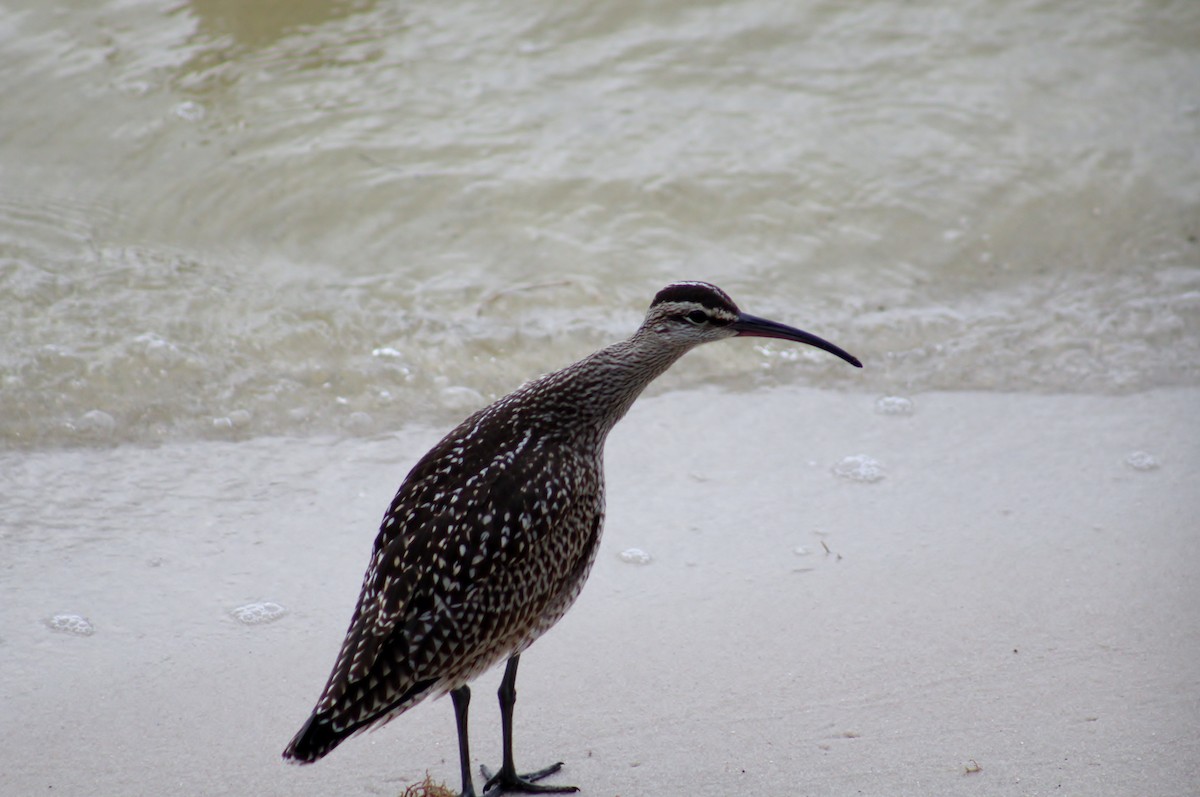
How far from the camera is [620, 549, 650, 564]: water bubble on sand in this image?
14.1ft

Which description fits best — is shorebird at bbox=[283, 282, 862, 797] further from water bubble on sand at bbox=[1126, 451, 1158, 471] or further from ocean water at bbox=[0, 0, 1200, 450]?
water bubble on sand at bbox=[1126, 451, 1158, 471]

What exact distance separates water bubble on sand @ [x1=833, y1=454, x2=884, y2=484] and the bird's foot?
1.84 meters

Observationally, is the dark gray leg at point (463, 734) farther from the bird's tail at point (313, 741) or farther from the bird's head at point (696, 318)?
the bird's head at point (696, 318)

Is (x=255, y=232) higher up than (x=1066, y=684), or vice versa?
(x=255, y=232)

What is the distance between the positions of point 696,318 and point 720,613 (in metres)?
0.96

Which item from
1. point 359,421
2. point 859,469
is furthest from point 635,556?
point 359,421

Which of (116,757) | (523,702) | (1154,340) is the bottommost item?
(1154,340)

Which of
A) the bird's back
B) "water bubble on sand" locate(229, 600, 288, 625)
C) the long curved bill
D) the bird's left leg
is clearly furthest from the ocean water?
the bird's left leg

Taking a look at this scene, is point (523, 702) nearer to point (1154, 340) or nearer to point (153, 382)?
point (153, 382)

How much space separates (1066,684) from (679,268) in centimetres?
344

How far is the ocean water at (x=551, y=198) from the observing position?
557cm

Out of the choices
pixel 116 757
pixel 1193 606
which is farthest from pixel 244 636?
pixel 1193 606

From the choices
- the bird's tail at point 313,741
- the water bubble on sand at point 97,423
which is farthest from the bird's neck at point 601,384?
the water bubble on sand at point 97,423

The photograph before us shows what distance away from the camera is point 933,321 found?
608 centimetres
